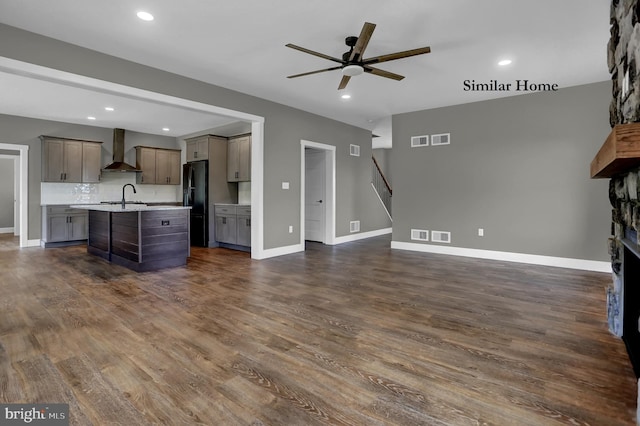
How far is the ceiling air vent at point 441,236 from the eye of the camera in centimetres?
581

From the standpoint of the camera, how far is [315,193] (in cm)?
719

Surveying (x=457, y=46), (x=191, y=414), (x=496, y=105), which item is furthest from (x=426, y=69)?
(x=191, y=414)

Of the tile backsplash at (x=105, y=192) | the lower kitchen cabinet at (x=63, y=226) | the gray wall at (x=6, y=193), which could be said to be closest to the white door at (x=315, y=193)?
the tile backsplash at (x=105, y=192)

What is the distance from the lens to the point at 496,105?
527cm

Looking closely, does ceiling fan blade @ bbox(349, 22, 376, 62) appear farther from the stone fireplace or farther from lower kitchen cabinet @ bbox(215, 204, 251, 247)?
lower kitchen cabinet @ bbox(215, 204, 251, 247)

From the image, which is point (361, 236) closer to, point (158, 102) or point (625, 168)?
point (158, 102)

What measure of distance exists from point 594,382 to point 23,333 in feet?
12.7

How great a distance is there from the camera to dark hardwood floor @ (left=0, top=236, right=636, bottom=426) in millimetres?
1583

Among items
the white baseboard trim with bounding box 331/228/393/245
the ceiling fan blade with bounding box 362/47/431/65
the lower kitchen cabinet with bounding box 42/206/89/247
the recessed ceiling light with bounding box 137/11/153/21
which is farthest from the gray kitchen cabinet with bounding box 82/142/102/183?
the ceiling fan blade with bounding box 362/47/431/65

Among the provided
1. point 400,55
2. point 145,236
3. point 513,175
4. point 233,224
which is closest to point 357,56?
point 400,55

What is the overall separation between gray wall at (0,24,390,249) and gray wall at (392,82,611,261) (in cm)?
133

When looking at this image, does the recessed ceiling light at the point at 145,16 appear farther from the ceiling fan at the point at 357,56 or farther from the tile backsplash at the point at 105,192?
the tile backsplash at the point at 105,192

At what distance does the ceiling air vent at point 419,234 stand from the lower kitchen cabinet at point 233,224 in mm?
3196

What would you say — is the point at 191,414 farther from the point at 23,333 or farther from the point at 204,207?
the point at 204,207
